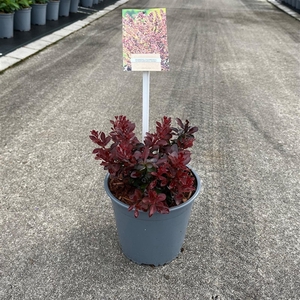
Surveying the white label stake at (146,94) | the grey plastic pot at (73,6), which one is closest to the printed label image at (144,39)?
the white label stake at (146,94)

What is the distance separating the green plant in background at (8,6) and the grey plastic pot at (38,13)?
1111 mm

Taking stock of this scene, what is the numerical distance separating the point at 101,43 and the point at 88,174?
4751 millimetres

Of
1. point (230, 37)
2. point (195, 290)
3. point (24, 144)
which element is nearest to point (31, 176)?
point (24, 144)

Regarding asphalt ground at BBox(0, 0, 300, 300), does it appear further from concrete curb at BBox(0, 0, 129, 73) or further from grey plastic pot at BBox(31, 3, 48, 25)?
grey plastic pot at BBox(31, 3, 48, 25)

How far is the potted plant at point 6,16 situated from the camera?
20.9 ft

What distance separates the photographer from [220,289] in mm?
2098

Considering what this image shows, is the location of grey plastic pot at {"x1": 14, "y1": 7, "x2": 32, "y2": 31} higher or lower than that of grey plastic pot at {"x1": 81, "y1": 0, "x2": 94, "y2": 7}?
lower

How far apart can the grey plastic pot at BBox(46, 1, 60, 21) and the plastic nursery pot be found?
7177 millimetres

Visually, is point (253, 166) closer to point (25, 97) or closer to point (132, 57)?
point (132, 57)

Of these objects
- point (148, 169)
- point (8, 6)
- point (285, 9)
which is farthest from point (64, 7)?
point (148, 169)

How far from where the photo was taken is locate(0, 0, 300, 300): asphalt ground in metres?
2.14

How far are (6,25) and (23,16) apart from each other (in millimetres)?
683

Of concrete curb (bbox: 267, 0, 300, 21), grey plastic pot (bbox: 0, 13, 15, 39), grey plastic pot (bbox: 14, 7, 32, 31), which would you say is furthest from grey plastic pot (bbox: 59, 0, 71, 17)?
concrete curb (bbox: 267, 0, 300, 21)

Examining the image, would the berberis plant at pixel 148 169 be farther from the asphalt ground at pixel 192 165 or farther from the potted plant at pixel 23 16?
the potted plant at pixel 23 16
